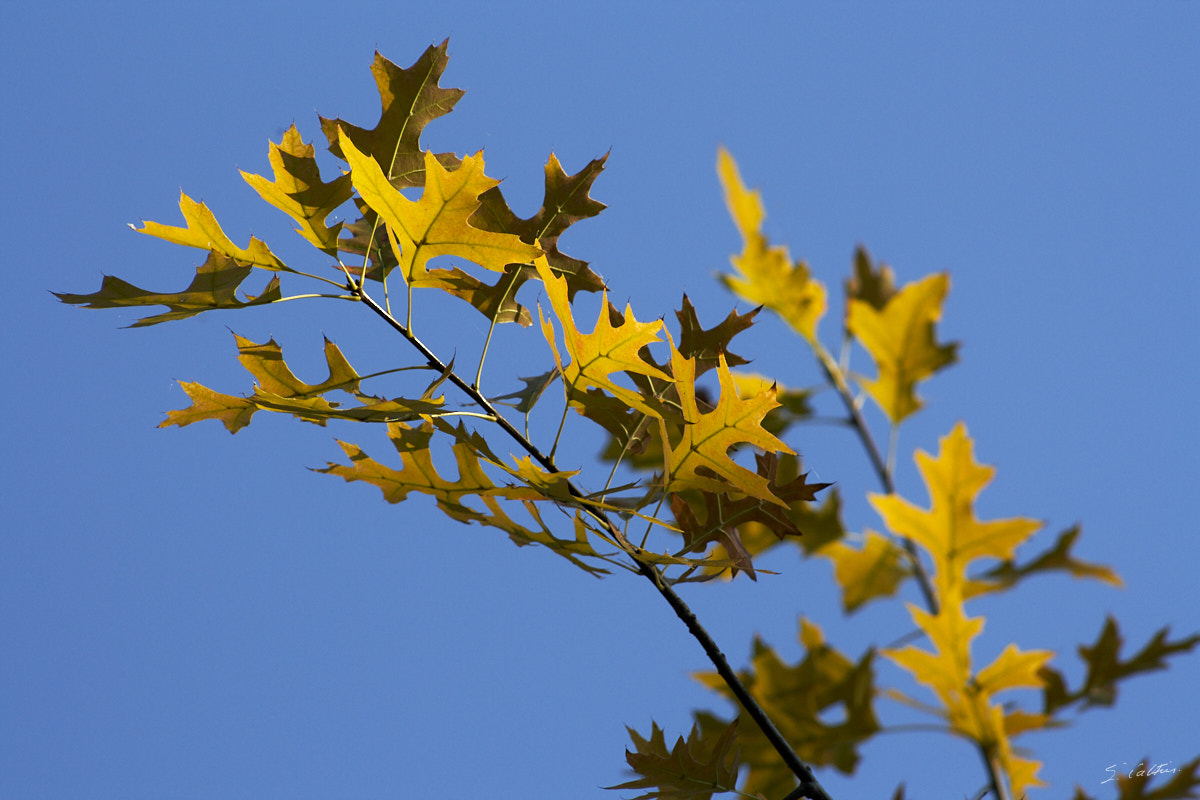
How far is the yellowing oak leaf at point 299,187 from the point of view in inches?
38.4

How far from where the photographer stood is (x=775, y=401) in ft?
2.92

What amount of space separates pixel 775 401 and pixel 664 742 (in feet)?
1.37

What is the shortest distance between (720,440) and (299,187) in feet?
1.64

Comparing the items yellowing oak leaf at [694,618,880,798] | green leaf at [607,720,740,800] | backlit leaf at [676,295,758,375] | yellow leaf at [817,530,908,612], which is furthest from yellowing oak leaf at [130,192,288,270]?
yellow leaf at [817,530,908,612]

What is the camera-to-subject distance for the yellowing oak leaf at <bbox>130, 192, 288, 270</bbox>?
37.4 inches

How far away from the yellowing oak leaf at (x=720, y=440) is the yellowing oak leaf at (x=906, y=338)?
3.90 feet

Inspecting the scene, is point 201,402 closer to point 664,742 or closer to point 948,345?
point 664,742

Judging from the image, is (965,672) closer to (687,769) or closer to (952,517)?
(952,517)

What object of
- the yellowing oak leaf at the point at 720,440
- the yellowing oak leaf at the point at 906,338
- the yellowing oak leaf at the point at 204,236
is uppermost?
the yellowing oak leaf at the point at 906,338

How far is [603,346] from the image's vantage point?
2.95ft

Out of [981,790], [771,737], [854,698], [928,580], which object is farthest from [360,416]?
[928,580]

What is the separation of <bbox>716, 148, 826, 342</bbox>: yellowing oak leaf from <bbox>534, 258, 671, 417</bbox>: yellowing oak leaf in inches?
52.3

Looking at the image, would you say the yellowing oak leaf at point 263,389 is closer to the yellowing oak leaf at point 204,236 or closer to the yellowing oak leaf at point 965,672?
the yellowing oak leaf at point 204,236

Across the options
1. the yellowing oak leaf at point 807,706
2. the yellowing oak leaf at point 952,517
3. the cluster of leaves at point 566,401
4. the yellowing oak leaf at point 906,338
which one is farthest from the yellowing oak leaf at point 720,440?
the yellowing oak leaf at point 906,338
